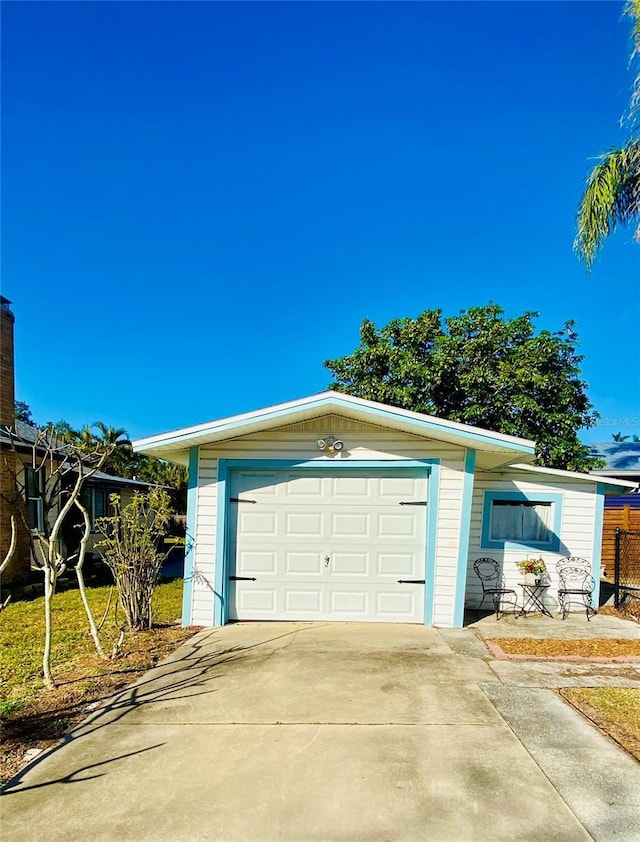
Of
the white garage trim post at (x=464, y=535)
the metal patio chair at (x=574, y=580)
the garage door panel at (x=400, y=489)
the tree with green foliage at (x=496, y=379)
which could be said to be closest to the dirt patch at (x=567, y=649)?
the white garage trim post at (x=464, y=535)

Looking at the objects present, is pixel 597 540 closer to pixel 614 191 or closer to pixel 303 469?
pixel 303 469

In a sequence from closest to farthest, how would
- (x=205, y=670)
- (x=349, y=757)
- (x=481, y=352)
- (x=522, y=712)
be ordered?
(x=349, y=757) < (x=522, y=712) < (x=205, y=670) < (x=481, y=352)

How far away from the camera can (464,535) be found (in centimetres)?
666

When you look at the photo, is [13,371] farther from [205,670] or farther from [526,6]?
[526,6]

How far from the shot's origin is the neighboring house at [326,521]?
22.1 ft

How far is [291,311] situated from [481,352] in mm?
10582

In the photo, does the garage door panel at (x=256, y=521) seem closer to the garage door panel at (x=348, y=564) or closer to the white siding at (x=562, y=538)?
the garage door panel at (x=348, y=564)

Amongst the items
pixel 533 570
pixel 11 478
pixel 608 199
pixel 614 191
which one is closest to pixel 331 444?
pixel 533 570

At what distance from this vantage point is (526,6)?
24.4 ft

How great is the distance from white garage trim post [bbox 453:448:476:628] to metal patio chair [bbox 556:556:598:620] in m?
2.55

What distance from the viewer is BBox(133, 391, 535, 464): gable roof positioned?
6312 millimetres

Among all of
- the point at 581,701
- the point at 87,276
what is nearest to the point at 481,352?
the point at 581,701

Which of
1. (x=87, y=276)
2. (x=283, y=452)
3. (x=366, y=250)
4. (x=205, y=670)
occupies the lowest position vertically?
(x=205, y=670)

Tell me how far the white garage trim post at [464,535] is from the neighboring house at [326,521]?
1 cm
